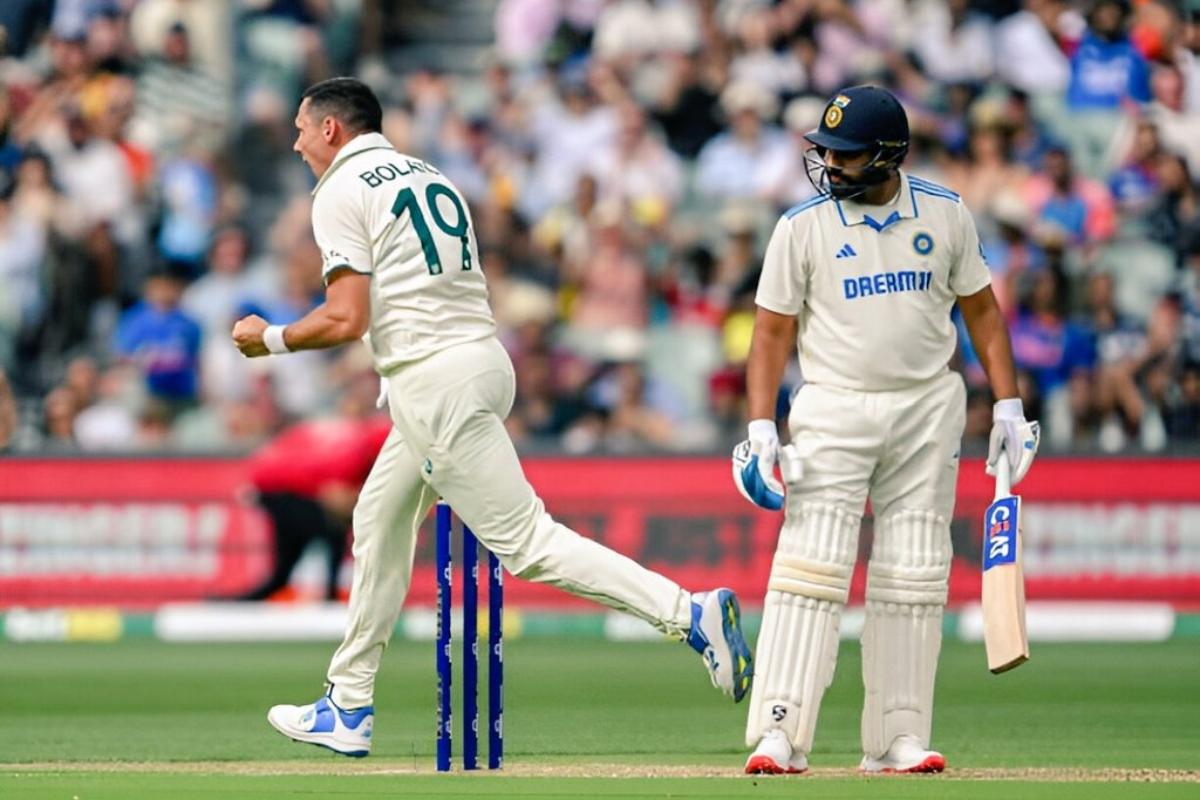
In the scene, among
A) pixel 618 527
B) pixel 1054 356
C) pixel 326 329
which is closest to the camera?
pixel 326 329

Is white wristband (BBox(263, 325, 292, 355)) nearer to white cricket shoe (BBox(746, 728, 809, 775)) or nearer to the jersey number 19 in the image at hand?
the jersey number 19

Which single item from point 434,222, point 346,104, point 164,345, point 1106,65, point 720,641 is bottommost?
point 720,641

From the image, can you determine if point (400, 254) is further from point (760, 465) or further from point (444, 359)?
point (760, 465)

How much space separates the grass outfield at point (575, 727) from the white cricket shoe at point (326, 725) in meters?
0.08

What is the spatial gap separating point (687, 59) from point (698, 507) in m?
3.58

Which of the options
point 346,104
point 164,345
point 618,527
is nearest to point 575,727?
point 346,104

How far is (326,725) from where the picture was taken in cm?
711

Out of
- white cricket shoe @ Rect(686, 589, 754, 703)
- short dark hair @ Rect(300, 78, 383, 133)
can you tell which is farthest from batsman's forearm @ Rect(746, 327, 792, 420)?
short dark hair @ Rect(300, 78, 383, 133)

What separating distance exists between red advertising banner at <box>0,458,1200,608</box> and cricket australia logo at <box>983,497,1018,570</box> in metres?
6.16

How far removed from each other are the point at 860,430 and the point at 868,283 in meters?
0.41

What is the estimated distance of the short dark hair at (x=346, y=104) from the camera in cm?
707

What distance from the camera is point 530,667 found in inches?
442

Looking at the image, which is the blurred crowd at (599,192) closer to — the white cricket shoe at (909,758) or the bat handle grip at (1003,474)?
the bat handle grip at (1003,474)

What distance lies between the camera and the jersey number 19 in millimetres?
6859
